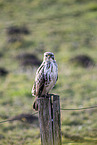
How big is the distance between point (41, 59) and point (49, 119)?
17.2m

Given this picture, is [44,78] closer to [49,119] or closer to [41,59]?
[49,119]

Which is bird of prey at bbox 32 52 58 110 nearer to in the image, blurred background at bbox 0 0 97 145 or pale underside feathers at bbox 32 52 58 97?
pale underside feathers at bbox 32 52 58 97

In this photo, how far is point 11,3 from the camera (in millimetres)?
44125

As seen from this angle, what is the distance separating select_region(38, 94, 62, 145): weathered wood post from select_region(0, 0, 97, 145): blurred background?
126 inches

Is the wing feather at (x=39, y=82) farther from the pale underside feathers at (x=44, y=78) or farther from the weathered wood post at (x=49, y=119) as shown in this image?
the weathered wood post at (x=49, y=119)

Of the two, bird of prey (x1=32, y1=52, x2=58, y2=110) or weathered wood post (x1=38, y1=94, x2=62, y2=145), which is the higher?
bird of prey (x1=32, y1=52, x2=58, y2=110)

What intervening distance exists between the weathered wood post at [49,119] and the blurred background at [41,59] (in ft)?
10.5

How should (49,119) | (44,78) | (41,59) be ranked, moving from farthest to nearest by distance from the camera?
(41,59)
(44,78)
(49,119)

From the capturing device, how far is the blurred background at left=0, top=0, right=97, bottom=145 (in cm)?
958

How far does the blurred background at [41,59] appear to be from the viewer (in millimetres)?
9577

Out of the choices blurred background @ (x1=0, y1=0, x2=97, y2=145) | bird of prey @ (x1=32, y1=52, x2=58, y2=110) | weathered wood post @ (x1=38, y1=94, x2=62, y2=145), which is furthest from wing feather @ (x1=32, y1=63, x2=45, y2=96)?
blurred background @ (x1=0, y1=0, x2=97, y2=145)

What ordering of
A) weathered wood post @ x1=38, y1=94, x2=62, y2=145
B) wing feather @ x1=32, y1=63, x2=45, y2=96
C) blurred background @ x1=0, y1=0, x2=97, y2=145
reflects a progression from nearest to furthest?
weathered wood post @ x1=38, y1=94, x2=62, y2=145, wing feather @ x1=32, y1=63, x2=45, y2=96, blurred background @ x1=0, y1=0, x2=97, y2=145

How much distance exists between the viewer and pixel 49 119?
13.3 feet

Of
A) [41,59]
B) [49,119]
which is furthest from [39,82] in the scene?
[41,59]
